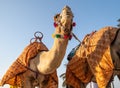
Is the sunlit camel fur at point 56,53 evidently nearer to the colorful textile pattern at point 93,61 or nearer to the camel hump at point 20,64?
the camel hump at point 20,64

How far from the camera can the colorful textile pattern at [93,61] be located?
6078 millimetres

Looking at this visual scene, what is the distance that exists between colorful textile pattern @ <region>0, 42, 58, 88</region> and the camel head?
1206 millimetres

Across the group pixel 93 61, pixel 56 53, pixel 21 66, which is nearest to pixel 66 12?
pixel 56 53

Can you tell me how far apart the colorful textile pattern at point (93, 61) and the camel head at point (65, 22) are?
1.05m

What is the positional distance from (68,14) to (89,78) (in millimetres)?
1917

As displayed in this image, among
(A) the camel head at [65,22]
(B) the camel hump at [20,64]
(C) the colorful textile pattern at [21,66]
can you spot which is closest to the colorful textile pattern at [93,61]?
(C) the colorful textile pattern at [21,66]

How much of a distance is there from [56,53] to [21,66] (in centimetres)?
116

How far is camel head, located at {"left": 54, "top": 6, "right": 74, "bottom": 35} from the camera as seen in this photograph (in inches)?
217

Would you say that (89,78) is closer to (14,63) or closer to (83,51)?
(83,51)

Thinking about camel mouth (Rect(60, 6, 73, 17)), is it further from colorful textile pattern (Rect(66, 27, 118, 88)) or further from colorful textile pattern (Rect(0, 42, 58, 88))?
colorful textile pattern (Rect(0, 42, 58, 88))

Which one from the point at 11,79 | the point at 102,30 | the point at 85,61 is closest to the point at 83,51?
the point at 85,61

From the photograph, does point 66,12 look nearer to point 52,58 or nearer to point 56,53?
point 56,53

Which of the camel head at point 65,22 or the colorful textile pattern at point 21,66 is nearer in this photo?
the camel head at point 65,22

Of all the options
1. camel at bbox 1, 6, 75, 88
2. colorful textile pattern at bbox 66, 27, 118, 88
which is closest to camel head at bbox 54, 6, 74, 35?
camel at bbox 1, 6, 75, 88
